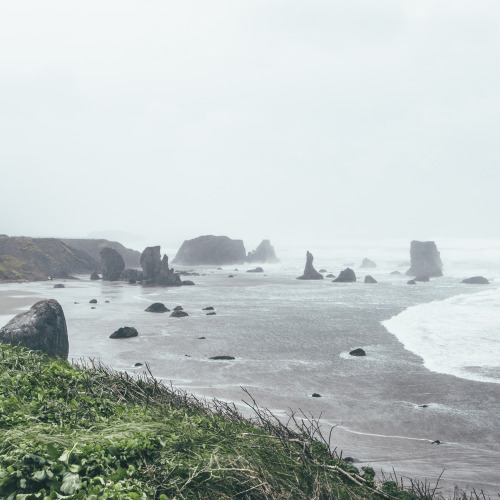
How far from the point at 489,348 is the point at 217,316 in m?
20.3

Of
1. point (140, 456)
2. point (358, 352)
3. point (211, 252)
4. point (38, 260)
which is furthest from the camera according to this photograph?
point (211, 252)

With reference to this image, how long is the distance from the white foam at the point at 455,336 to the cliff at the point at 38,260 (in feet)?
230

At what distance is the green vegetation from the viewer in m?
5.46

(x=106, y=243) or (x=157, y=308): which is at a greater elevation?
(x=106, y=243)

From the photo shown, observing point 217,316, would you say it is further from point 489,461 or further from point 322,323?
point 489,461

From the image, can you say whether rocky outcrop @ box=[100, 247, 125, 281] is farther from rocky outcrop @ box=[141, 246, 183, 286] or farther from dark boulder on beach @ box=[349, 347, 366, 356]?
dark boulder on beach @ box=[349, 347, 366, 356]

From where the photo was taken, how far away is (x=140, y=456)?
6.39m

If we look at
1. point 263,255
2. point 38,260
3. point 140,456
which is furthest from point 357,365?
point 263,255

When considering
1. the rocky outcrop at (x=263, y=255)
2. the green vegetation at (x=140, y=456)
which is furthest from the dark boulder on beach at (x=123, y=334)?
the rocky outcrop at (x=263, y=255)

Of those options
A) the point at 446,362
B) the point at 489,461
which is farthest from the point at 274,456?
the point at 446,362

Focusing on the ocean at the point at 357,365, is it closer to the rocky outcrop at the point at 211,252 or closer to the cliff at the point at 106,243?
the cliff at the point at 106,243

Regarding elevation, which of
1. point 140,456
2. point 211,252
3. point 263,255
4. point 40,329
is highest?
point 211,252

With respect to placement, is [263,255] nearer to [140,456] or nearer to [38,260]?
[38,260]

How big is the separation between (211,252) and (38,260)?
60.3m
